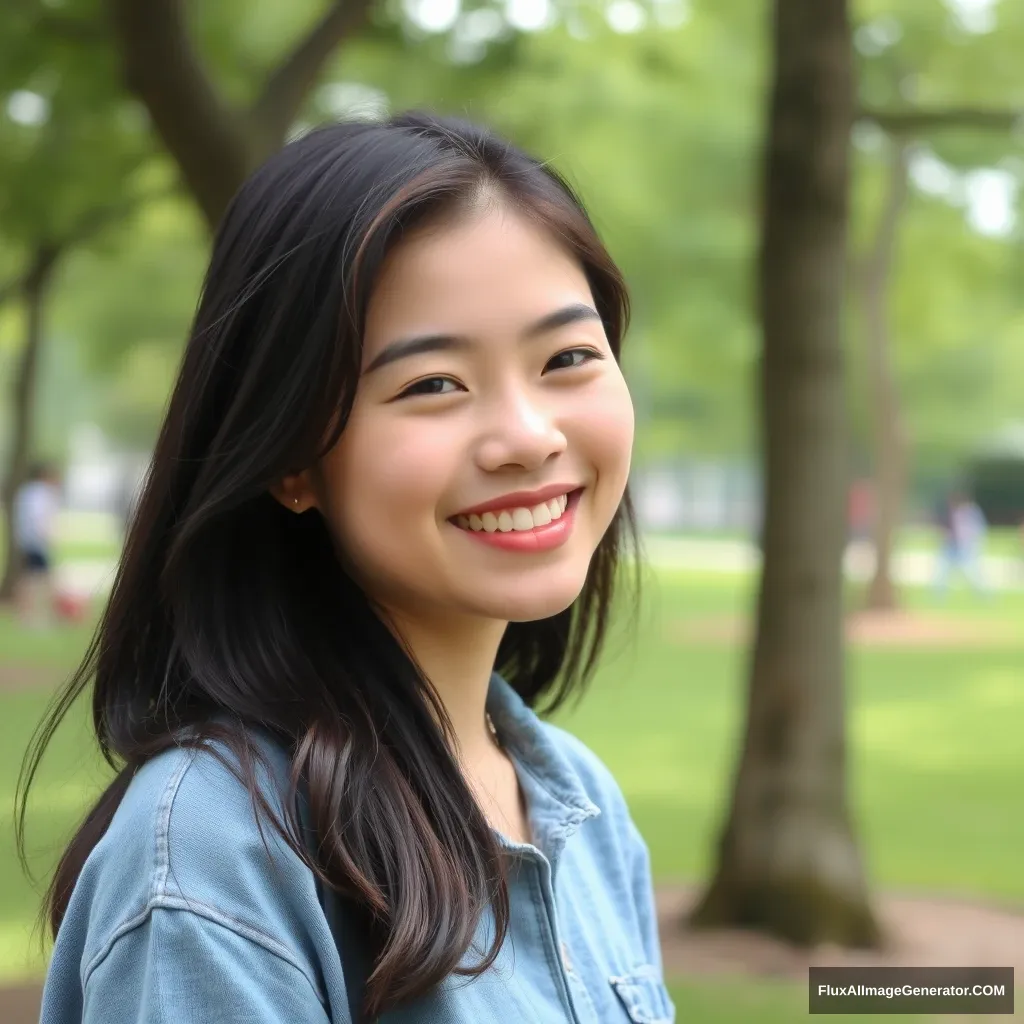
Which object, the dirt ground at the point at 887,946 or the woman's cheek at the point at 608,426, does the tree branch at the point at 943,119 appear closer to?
the dirt ground at the point at 887,946

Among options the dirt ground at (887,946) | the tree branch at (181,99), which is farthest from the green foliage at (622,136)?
the dirt ground at (887,946)

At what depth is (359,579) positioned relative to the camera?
5.28 feet

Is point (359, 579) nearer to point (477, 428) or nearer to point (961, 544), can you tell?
point (477, 428)

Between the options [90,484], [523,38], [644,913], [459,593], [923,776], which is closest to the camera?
[459,593]

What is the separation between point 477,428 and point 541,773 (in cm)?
59

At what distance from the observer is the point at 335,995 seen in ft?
4.23

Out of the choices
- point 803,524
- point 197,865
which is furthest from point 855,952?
point 197,865

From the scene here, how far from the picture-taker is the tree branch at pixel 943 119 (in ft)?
19.2

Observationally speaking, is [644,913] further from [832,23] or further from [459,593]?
[832,23]

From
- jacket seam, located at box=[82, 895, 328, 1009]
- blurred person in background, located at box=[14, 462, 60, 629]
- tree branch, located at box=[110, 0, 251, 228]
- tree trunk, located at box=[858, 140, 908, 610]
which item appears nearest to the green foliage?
tree trunk, located at box=[858, 140, 908, 610]

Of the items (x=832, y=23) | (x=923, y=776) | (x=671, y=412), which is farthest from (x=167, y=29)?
(x=671, y=412)

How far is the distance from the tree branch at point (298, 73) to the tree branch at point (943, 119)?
218 centimetres

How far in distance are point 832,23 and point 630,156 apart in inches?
486

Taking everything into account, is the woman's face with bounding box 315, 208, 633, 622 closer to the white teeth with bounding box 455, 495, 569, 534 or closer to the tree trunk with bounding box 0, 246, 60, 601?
the white teeth with bounding box 455, 495, 569, 534
